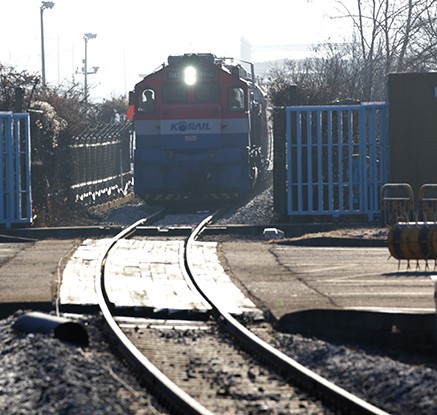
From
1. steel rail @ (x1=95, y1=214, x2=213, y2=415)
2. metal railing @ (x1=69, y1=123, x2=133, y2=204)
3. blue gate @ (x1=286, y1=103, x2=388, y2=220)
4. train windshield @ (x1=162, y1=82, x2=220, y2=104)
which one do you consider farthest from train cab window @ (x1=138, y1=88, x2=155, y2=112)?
steel rail @ (x1=95, y1=214, x2=213, y2=415)

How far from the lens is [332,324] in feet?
38.7

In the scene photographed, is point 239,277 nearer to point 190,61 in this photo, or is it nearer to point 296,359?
point 296,359

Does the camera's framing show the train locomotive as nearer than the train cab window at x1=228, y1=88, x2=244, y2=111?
Yes

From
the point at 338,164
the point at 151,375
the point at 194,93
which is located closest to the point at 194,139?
the point at 194,93

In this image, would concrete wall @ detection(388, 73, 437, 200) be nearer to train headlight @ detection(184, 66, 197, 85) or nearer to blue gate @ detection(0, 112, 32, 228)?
blue gate @ detection(0, 112, 32, 228)

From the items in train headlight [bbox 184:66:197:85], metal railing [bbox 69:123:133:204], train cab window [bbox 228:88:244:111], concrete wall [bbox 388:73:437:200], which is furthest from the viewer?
train headlight [bbox 184:66:197:85]

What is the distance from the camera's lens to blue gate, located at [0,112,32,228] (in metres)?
24.1

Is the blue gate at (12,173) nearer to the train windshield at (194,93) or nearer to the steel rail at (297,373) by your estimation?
the train windshield at (194,93)

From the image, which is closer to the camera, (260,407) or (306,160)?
(260,407)

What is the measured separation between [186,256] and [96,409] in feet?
33.5

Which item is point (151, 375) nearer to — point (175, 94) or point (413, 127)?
point (413, 127)

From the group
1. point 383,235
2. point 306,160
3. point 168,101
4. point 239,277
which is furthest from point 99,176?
point 239,277

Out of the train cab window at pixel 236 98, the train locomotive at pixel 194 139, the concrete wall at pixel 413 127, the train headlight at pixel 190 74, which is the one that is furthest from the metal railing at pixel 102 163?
the concrete wall at pixel 413 127

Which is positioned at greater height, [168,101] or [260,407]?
[168,101]
